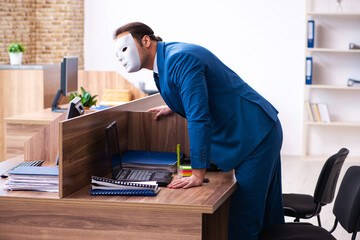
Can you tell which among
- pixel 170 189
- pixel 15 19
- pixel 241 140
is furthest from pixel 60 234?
pixel 15 19

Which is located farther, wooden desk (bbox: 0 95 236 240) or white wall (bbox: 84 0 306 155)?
white wall (bbox: 84 0 306 155)

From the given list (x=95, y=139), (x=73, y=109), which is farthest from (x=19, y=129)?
(x=95, y=139)

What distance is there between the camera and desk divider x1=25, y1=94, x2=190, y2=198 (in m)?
2.25

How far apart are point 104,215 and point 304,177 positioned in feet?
13.6

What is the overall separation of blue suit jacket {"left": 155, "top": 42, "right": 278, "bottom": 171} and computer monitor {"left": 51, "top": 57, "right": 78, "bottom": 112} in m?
2.94

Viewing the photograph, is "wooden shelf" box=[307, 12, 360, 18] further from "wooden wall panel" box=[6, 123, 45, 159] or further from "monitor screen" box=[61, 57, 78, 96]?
"wooden wall panel" box=[6, 123, 45, 159]

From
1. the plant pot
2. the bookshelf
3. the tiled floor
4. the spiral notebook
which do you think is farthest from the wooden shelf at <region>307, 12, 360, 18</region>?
the spiral notebook

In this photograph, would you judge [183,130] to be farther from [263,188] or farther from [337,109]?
[337,109]

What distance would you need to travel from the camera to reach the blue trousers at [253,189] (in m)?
2.55

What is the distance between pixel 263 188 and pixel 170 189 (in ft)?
1.58

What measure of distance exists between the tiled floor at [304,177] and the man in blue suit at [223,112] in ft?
5.72

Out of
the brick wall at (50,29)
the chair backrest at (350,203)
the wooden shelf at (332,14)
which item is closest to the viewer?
the chair backrest at (350,203)

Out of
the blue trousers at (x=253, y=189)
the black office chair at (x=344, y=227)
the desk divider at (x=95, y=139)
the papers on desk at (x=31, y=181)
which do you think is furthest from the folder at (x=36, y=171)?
the black office chair at (x=344, y=227)

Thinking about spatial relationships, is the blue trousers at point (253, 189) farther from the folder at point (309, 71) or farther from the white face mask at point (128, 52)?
the folder at point (309, 71)
